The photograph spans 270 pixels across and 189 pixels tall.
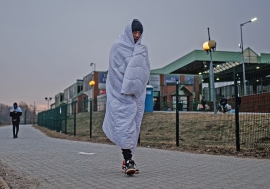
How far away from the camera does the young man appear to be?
4906mm

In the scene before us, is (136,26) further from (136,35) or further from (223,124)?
(223,124)

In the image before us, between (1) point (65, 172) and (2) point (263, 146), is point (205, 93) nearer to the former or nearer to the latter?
(2) point (263, 146)

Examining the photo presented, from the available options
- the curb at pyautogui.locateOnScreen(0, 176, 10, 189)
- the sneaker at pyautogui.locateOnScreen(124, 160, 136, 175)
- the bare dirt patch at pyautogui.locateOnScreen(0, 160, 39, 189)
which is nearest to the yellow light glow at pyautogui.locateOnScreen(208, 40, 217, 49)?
the sneaker at pyautogui.locateOnScreen(124, 160, 136, 175)

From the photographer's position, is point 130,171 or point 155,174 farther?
point 155,174

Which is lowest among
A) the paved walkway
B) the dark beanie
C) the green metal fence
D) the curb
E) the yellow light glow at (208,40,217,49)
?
the paved walkway

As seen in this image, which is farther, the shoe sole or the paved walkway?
the shoe sole

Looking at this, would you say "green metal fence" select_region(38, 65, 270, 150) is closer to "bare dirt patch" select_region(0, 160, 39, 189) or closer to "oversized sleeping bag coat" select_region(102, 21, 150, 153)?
"oversized sleeping bag coat" select_region(102, 21, 150, 153)

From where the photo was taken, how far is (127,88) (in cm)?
485

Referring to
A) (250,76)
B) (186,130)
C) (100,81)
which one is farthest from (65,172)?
(100,81)

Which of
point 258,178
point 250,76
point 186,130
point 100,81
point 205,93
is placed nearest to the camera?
point 258,178

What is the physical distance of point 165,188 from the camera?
4012 mm

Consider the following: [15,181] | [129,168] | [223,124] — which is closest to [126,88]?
[129,168]

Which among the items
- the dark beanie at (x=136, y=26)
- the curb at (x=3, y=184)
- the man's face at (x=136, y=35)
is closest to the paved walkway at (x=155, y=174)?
the curb at (x=3, y=184)

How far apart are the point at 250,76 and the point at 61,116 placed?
1241 centimetres
